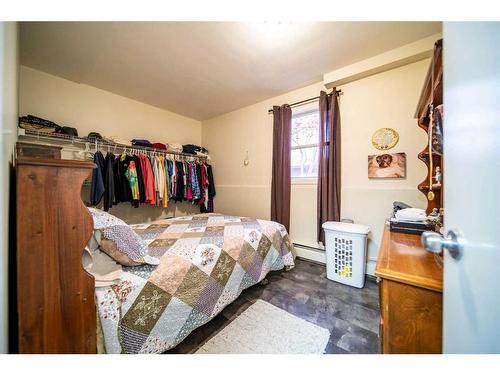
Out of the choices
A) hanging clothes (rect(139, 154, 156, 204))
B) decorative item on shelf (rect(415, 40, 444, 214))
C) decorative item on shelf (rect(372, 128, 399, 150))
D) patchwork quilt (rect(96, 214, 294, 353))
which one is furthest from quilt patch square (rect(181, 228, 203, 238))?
decorative item on shelf (rect(372, 128, 399, 150))

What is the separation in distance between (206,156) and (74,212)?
291 cm

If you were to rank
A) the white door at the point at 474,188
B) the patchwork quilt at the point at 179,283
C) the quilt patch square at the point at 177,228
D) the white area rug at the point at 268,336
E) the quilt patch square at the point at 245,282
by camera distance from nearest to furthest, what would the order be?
the white door at the point at 474,188 → the patchwork quilt at the point at 179,283 → the white area rug at the point at 268,336 → the quilt patch square at the point at 245,282 → the quilt patch square at the point at 177,228

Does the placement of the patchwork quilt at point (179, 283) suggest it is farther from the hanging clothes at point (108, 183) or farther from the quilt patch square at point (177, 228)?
the hanging clothes at point (108, 183)

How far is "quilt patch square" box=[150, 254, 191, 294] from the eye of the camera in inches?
41.0

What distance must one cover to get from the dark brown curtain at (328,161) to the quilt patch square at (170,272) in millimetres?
1767

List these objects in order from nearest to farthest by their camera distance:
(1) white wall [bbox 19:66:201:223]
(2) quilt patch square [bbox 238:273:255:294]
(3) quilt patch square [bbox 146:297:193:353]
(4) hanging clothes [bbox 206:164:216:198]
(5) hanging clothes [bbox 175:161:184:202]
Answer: (3) quilt patch square [bbox 146:297:193:353] < (2) quilt patch square [bbox 238:273:255:294] < (1) white wall [bbox 19:66:201:223] < (5) hanging clothes [bbox 175:161:184:202] < (4) hanging clothes [bbox 206:164:216:198]

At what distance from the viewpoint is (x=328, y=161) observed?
2248 millimetres

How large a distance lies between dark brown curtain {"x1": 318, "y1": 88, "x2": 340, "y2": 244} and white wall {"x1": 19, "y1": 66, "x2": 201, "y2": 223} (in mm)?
2510

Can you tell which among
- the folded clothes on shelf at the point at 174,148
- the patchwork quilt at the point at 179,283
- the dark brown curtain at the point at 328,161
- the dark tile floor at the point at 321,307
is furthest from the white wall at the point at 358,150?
the folded clothes on shelf at the point at 174,148

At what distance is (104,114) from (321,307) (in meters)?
3.64

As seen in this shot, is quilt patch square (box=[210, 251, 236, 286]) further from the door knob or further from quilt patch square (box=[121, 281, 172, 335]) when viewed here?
the door knob

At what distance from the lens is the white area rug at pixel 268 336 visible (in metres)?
1.12

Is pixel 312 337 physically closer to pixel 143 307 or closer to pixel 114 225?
pixel 143 307

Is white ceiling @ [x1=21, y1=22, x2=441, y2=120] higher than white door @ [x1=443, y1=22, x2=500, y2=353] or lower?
higher
